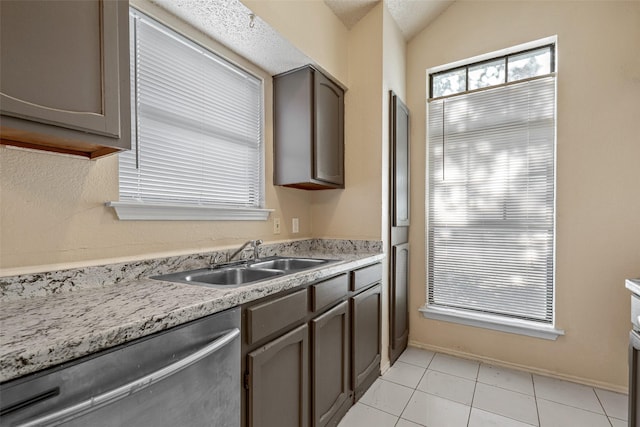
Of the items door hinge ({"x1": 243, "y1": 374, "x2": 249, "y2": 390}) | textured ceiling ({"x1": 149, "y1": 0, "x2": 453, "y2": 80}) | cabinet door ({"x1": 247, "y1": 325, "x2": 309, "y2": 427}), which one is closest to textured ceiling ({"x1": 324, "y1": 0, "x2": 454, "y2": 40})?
textured ceiling ({"x1": 149, "y1": 0, "x2": 453, "y2": 80})

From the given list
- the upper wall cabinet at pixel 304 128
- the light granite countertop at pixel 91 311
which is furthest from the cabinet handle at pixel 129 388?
the upper wall cabinet at pixel 304 128

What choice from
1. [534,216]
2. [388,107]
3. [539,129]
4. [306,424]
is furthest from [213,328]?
[539,129]

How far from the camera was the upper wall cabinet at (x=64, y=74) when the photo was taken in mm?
838

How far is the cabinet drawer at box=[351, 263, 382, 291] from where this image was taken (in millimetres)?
1935

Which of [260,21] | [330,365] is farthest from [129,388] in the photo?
[260,21]

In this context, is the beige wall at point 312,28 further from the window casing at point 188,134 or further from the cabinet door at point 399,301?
the cabinet door at point 399,301

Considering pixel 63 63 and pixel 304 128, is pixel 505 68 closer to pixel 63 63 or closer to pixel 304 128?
pixel 304 128

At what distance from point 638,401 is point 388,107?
7.45ft

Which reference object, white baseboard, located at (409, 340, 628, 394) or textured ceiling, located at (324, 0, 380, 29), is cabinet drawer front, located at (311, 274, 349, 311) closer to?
white baseboard, located at (409, 340, 628, 394)

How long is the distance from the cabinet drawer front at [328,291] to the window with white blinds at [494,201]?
139 cm

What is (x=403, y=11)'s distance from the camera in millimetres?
2566

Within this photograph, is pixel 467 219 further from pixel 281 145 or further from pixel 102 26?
pixel 102 26

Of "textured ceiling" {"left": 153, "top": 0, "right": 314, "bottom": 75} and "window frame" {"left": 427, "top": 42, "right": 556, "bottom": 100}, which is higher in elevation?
"window frame" {"left": 427, "top": 42, "right": 556, "bottom": 100}

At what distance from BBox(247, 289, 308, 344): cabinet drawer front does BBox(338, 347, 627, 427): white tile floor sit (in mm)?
942
